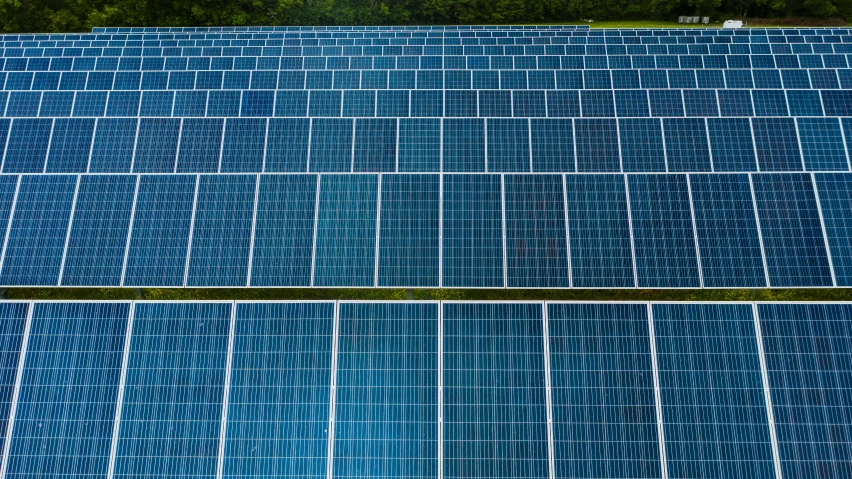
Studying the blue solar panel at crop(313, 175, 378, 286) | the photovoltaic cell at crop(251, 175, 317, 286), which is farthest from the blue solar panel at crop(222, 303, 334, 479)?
the blue solar panel at crop(313, 175, 378, 286)

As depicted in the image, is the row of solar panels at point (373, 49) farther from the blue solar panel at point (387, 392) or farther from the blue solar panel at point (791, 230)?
the blue solar panel at point (387, 392)

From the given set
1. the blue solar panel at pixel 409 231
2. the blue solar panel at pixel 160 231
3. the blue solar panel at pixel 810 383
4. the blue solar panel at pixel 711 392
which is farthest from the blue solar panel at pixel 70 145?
the blue solar panel at pixel 810 383

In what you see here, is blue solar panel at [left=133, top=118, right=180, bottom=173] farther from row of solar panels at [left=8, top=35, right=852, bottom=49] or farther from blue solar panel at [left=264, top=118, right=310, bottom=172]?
row of solar panels at [left=8, top=35, right=852, bottom=49]

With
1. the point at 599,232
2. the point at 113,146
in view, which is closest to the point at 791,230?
the point at 599,232

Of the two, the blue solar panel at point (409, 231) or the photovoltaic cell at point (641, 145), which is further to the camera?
the photovoltaic cell at point (641, 145)

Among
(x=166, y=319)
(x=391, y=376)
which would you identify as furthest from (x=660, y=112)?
(x=166, y=319)

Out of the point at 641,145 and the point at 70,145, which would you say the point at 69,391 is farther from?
the point at 641,145
